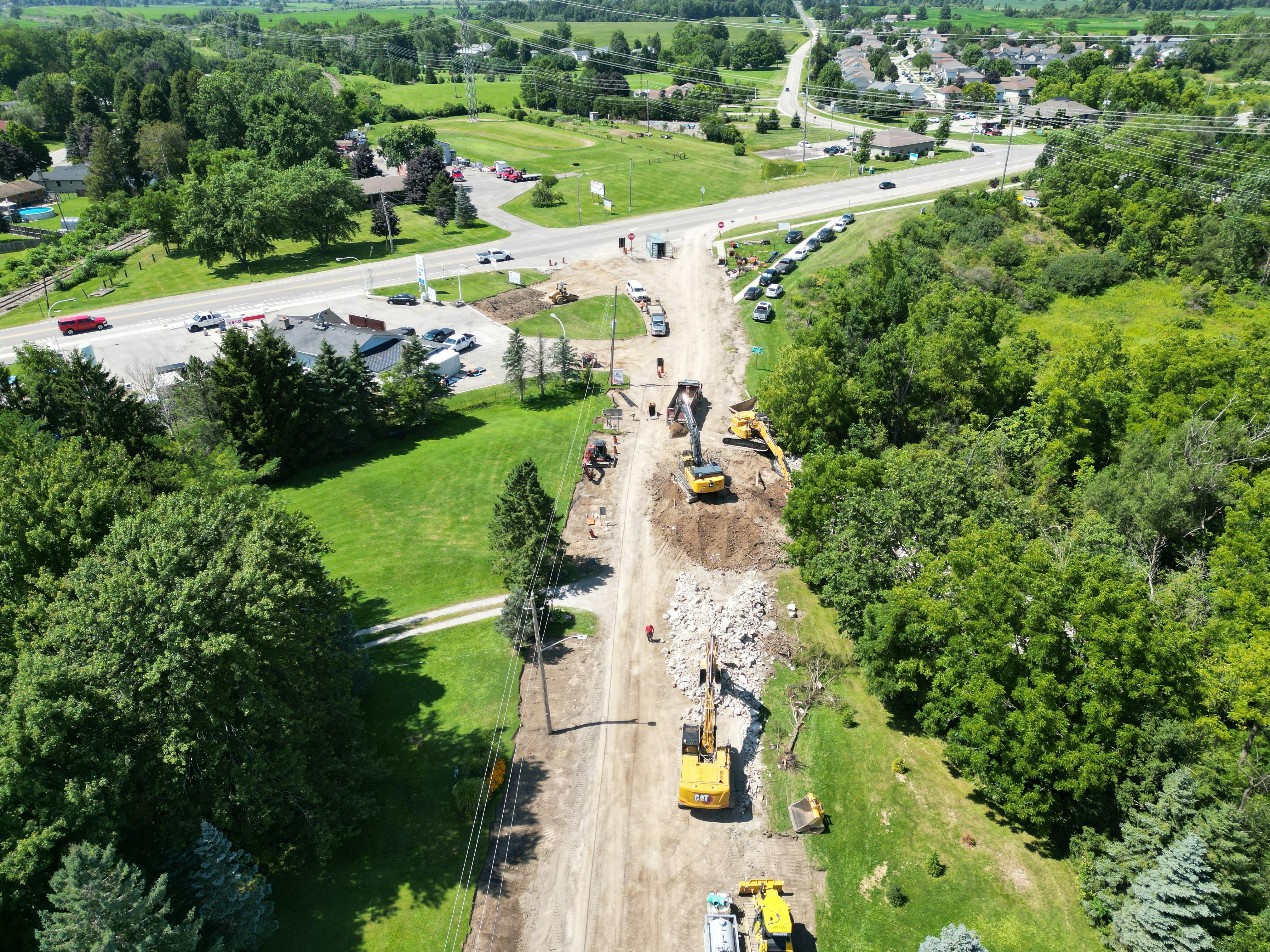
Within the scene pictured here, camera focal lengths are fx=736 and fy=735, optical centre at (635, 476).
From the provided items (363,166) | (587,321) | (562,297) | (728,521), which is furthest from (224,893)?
(363,166)

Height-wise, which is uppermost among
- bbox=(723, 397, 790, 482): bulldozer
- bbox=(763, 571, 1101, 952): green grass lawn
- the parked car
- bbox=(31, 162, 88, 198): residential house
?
bbox=(31, 162, 88, 198): residential house

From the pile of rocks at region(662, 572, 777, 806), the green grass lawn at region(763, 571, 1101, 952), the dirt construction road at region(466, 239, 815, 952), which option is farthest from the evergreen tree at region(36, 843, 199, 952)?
the green grass lawn at region(763, 571, 1101, 952)

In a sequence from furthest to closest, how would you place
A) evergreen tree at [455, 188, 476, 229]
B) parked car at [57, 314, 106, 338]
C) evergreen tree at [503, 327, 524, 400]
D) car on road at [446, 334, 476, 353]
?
evergreen tree at [455, 188, 476, 229]
parked car at [57, 314, 106, 338]
car on road at [446, 334, 476, 353]
evergreen tree at [503, 327, 524, 400]

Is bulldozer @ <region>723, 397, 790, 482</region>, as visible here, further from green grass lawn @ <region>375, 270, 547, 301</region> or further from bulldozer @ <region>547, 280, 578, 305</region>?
green grass lawn @ <region>375, 270, 547, 301</region>

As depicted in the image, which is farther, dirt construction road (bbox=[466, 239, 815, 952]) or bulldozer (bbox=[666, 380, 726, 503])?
bulldozer (bbox=[666, 380, 726, 503])

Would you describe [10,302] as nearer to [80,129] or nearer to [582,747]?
[80,129]

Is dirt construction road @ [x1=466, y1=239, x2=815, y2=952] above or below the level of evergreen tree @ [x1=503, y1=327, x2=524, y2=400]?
below

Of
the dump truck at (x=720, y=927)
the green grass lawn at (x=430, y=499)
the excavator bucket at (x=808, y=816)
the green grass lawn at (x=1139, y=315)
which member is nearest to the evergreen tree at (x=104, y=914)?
the dump truck at (x=720, y=927)

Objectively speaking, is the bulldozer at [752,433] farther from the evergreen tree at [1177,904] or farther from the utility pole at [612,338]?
the evergreen tree at [1177,904]

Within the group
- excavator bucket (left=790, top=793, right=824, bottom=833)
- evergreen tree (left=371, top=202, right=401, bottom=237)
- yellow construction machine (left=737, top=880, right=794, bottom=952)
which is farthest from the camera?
evergreen tree (left=371, top=202, right=401, bottom=237)
